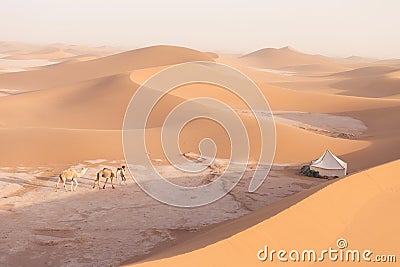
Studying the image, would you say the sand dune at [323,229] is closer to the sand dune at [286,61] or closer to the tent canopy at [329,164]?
the tent canopy at [329,164]

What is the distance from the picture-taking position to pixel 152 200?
473 inches

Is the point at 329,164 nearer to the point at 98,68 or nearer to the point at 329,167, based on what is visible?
the point at 329,167

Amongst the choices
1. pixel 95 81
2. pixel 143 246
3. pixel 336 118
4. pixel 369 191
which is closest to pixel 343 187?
pixel 369 191

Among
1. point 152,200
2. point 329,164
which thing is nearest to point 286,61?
point 329,164

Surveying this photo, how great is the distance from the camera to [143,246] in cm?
904

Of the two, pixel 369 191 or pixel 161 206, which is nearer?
pixel 369 191

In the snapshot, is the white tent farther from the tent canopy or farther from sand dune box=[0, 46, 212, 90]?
sand dune box=[0, 46, 212, 90]

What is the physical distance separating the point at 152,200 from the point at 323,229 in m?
6.25

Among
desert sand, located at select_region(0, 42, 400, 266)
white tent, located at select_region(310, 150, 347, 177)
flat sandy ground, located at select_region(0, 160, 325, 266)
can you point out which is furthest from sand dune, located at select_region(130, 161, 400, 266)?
white tent, located at select_region(310, 150, 347, 177)

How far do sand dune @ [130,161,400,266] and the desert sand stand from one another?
23mm

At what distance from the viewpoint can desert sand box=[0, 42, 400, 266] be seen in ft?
23.0

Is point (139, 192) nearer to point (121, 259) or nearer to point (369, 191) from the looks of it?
point (121, 259)

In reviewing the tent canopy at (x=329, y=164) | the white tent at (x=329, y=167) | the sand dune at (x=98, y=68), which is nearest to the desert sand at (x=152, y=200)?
the white tent at (x=329, y=167)

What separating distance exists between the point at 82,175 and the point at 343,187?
839 centimetres
